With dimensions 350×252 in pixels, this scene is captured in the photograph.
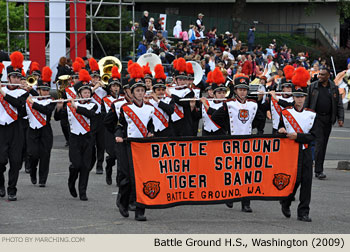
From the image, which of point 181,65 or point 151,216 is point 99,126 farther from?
point 151,216

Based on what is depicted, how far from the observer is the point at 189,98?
44.5 feet

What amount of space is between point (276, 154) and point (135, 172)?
1.86m

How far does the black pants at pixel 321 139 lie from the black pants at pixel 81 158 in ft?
14.4

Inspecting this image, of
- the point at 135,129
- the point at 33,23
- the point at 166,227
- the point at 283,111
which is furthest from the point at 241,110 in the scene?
the point at 33,23

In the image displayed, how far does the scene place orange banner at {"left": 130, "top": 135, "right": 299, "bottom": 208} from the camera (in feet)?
32.9

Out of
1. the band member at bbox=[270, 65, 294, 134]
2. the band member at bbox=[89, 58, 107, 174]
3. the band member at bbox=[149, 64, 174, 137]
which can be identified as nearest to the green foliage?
the band member at bbox=[89, 58, 107, 174]

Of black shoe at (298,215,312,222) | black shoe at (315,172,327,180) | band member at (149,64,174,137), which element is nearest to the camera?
black shoe at (298,215,312,222)

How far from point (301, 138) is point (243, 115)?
1.10 metres

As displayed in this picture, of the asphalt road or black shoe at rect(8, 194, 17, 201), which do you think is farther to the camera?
black shoe at rect(8, 194, 17, 201)

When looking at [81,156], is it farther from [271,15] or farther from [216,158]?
[271,15]

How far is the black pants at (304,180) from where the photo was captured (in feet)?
33.3

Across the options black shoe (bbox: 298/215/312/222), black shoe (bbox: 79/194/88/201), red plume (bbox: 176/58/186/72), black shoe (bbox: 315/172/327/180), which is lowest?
black shoe (bbox: 315/172/327/180)

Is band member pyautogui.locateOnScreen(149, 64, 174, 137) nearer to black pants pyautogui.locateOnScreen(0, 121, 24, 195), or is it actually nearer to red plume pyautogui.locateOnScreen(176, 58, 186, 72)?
red plume pyautogui.locateOnScreen(176, 58, 186, 72)

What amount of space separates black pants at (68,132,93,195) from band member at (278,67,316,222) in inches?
122
